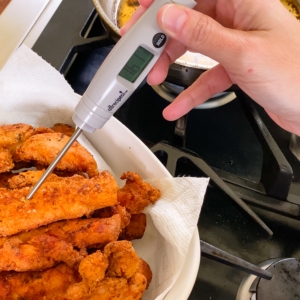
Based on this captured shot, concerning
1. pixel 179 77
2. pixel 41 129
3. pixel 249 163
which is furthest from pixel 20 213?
pixel 249 163

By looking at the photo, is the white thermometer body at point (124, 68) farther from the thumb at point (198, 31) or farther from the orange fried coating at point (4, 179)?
the orange fried coating at point (4, 179)

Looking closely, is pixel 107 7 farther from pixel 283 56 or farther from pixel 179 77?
pixel 283 56

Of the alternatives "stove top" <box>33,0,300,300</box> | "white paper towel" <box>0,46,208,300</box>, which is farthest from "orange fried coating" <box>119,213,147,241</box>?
"stove top" <box>33,0,300,300</box>

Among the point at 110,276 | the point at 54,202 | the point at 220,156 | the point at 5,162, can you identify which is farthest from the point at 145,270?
the point at 220,156

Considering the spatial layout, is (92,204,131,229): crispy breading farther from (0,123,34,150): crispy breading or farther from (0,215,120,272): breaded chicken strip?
(0,123,34,150): crispy breading

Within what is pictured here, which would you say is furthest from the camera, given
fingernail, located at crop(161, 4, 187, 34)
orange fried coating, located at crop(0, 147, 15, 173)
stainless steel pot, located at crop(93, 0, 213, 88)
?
stainless steel pot, located at crop(93, 0, 213, 88)

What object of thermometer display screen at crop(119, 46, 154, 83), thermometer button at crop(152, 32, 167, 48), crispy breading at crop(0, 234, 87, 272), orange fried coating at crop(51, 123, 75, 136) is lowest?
crispy breading at crop(0, 234, 87, 272)
